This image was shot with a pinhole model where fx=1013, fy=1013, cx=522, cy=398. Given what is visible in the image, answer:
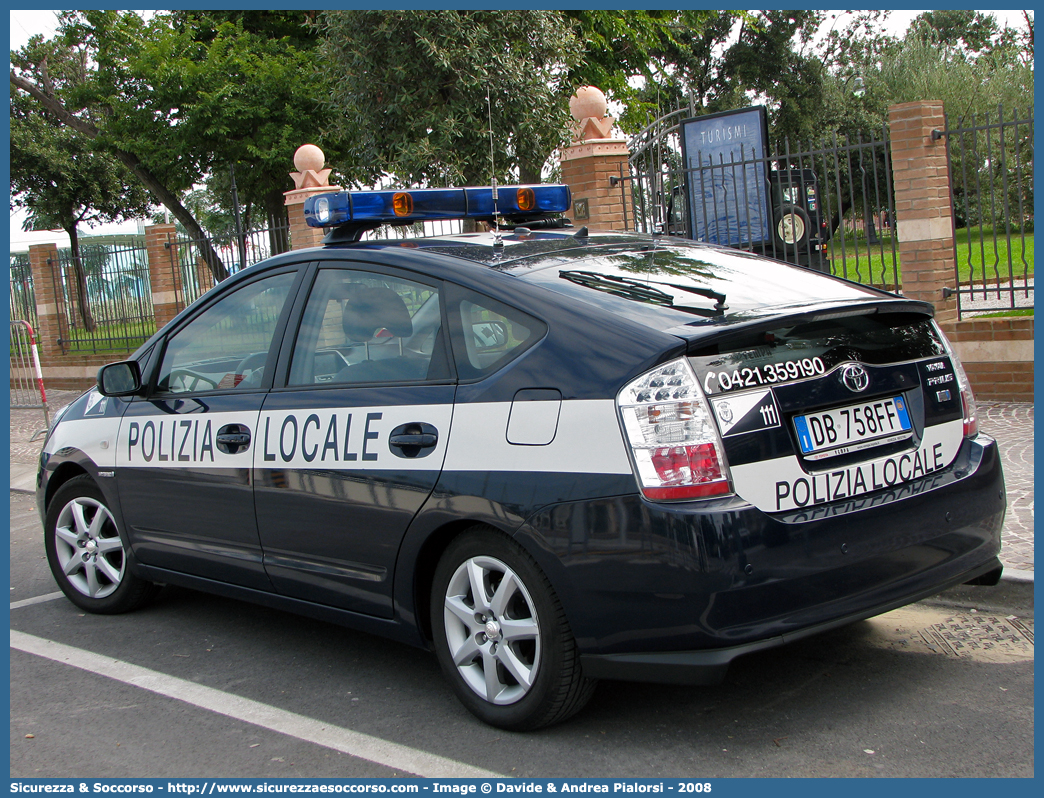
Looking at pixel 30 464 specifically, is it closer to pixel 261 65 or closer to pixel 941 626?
pixel 941 626

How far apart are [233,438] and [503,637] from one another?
4.90 ft

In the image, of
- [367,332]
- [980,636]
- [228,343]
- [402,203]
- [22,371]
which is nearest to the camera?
[367,332]

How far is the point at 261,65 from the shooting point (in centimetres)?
1998

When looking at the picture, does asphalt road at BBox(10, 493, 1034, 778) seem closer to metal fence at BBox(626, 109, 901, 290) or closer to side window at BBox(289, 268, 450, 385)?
side window at BBox(289, 268, 450, 385)

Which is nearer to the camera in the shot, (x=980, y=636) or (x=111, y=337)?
(x=980, y=636)

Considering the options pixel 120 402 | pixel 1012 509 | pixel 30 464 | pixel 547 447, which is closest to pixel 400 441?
pixel 547 447

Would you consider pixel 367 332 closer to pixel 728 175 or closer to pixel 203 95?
pixel 728 175

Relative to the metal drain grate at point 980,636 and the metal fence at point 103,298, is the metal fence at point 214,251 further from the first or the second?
the metal drain grate at point 980,636

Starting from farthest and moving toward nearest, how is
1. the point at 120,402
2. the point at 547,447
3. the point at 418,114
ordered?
1. the point at 418,114
2. the point at 120,402
3. the point at 547,447

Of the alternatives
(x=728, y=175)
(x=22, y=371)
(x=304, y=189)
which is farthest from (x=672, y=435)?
(x=22, y=371)

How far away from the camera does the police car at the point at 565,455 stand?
287cm

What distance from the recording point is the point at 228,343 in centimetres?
441

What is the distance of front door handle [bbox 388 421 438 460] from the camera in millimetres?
3350

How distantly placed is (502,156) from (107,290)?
687 cm
